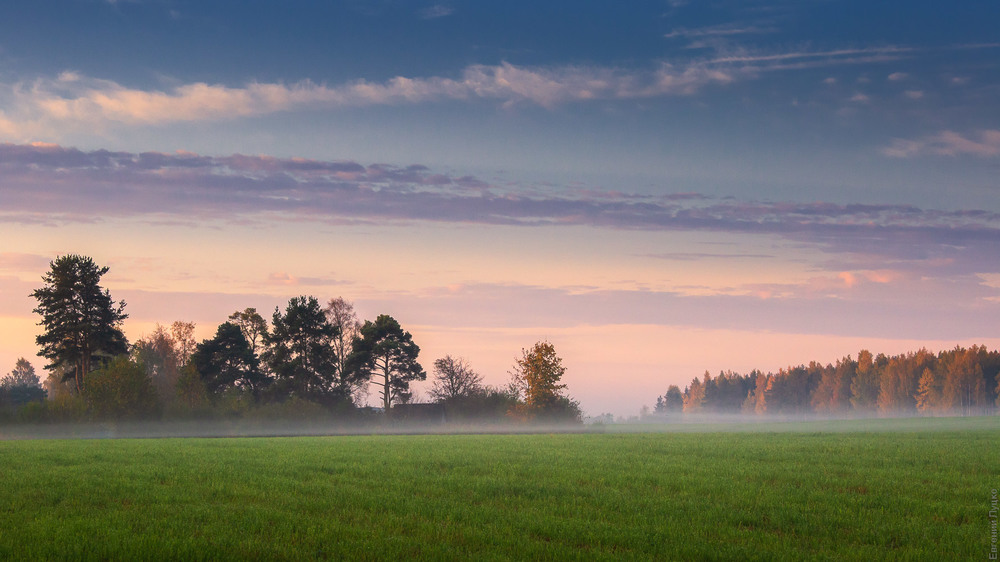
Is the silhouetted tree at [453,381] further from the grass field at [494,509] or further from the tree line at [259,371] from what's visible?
the grass field at [494,509]

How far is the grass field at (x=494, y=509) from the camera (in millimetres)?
12117

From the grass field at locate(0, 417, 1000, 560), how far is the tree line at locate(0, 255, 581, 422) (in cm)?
5089

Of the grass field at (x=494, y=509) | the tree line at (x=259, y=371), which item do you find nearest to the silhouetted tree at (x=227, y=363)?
the tree line at (x=259, y=371)

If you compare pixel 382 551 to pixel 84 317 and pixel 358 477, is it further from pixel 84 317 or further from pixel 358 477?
pixel 84 317

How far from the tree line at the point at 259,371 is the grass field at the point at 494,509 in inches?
2004

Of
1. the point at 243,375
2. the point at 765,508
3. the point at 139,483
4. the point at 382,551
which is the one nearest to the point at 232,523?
the point at 382,551

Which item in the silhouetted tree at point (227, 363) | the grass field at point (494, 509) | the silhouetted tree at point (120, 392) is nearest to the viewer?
the grass field at point (494, 509)

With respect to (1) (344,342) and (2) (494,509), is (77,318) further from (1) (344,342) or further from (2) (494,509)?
(2) (494,509)

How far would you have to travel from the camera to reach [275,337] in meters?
89.4

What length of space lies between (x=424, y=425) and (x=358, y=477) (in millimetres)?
67065

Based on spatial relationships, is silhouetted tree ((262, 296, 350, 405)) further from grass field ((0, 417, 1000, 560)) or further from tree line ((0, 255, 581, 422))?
grass field ((0, 417, 1000, 560))

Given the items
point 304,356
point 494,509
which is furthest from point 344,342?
point 494,509

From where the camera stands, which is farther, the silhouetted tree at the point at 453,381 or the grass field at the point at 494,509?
the silhouetted tree at the point at 453,381

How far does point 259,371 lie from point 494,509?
8134cm
